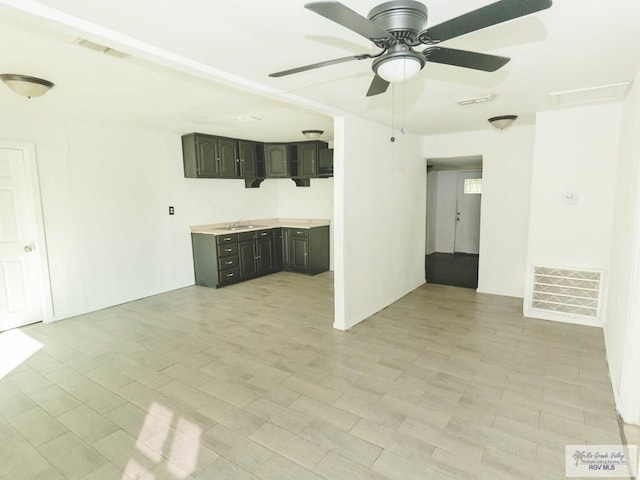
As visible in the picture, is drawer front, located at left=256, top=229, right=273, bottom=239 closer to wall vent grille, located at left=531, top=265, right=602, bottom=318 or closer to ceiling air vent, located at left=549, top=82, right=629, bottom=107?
wall vent grille, located at left=531, top=265, right=602, bottom=318

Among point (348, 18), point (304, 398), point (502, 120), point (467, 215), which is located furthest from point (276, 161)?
point (348, 18)

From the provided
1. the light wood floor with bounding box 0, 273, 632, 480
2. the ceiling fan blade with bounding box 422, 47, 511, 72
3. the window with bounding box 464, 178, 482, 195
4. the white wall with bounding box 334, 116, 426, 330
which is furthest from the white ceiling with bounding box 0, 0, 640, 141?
the window with bounding box 464, 178, 482, 195

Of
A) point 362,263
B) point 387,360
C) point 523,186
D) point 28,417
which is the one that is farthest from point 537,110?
point 28,417

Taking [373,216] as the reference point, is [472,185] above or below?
above

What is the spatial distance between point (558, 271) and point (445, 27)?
364cm

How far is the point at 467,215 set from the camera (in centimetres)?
814

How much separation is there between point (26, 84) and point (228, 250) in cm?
333

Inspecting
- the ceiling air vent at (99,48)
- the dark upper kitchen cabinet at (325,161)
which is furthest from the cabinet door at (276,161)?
the ceiling air vent at (99,48)

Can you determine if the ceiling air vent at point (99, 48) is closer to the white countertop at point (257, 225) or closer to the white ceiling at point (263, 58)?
the white ceiling at point (263, 58)

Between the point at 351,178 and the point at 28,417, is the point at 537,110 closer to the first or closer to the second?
the point at 351,178

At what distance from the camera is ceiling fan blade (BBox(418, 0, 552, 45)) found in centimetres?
114

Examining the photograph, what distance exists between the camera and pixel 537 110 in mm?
3703

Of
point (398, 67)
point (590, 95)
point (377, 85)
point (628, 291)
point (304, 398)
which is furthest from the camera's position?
point (590, 95)

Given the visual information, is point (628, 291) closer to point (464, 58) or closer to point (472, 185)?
point (464, 58)
